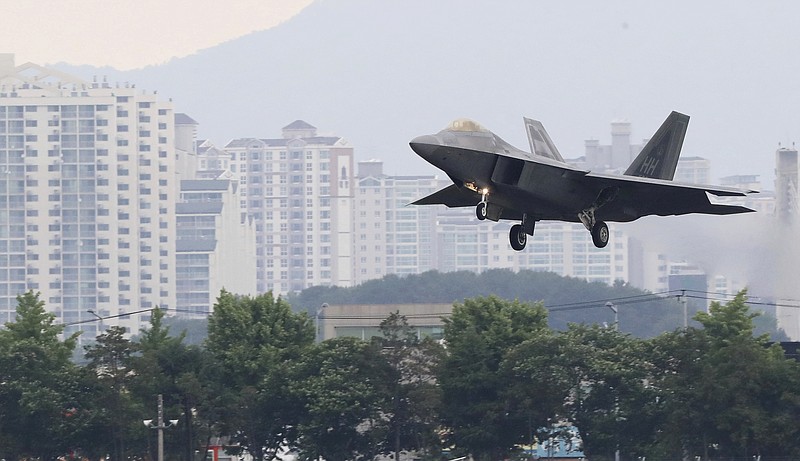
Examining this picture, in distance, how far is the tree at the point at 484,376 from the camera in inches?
3034

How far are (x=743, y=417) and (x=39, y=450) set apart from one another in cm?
3815

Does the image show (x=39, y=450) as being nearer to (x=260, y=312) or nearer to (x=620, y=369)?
(x=260, y=312)

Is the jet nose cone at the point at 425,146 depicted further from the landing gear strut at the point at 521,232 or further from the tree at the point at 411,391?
the tree at the point at 411,391

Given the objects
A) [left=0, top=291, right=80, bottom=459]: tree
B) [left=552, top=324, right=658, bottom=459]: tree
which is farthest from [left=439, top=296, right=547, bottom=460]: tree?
[left=0, top=291, right=80, bottom=459]: tree

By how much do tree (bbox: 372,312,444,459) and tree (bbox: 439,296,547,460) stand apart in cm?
95

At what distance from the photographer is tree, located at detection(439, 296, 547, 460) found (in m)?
77.1

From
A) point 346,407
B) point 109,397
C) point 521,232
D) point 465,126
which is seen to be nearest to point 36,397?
point 109,397

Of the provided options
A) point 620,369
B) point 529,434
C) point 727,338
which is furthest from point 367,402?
point 727,338

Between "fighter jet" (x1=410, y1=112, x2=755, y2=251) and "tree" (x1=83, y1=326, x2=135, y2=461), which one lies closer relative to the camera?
"fighter jet" (x1=410, y1=112, x2=755, y2=251)

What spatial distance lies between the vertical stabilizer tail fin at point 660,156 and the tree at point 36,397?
1670 inches

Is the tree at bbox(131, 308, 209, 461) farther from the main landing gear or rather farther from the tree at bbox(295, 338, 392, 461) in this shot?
the main landing gear

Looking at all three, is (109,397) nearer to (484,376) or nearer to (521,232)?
(484,376)

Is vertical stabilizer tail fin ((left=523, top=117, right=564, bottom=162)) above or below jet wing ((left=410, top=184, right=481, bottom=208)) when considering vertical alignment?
above

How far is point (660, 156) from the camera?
159ft
